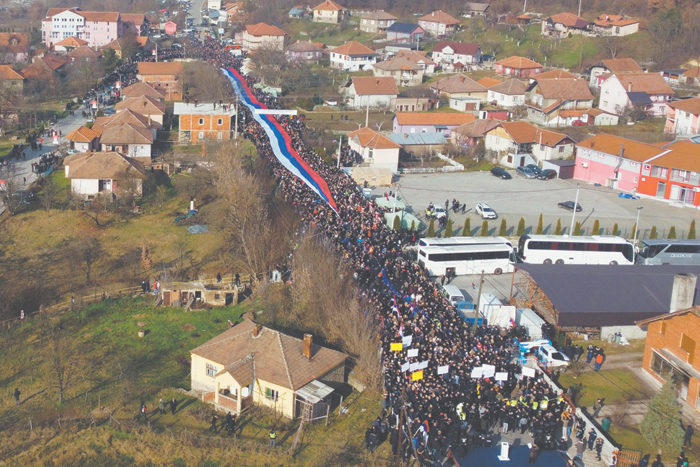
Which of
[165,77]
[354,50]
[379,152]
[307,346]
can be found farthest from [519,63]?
[307,346]

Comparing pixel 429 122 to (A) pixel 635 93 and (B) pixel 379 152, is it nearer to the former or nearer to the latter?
(B) pixel 379 152

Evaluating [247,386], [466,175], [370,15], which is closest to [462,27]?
[370,15]

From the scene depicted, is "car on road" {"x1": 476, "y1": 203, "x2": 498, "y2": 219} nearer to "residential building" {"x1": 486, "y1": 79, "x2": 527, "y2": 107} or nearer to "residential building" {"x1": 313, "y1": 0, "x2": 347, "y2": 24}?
"residential building" {"x1": 486, "y1": 79, "x2": 527, "y2": 107}

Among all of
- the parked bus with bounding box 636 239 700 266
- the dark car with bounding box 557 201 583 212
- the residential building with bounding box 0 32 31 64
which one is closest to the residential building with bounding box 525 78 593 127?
the dark car with bounding box 557 201 583 212

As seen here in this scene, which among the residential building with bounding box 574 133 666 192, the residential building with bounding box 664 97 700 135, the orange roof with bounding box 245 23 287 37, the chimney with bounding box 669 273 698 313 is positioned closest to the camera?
the chimney with bounding box 669 273 698 313

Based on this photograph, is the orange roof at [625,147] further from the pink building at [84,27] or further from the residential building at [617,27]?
the pink building at [84,27]

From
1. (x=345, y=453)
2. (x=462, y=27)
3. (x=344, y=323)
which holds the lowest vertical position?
(x=345, y=453)

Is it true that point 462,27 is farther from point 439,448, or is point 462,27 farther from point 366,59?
point 439,448
